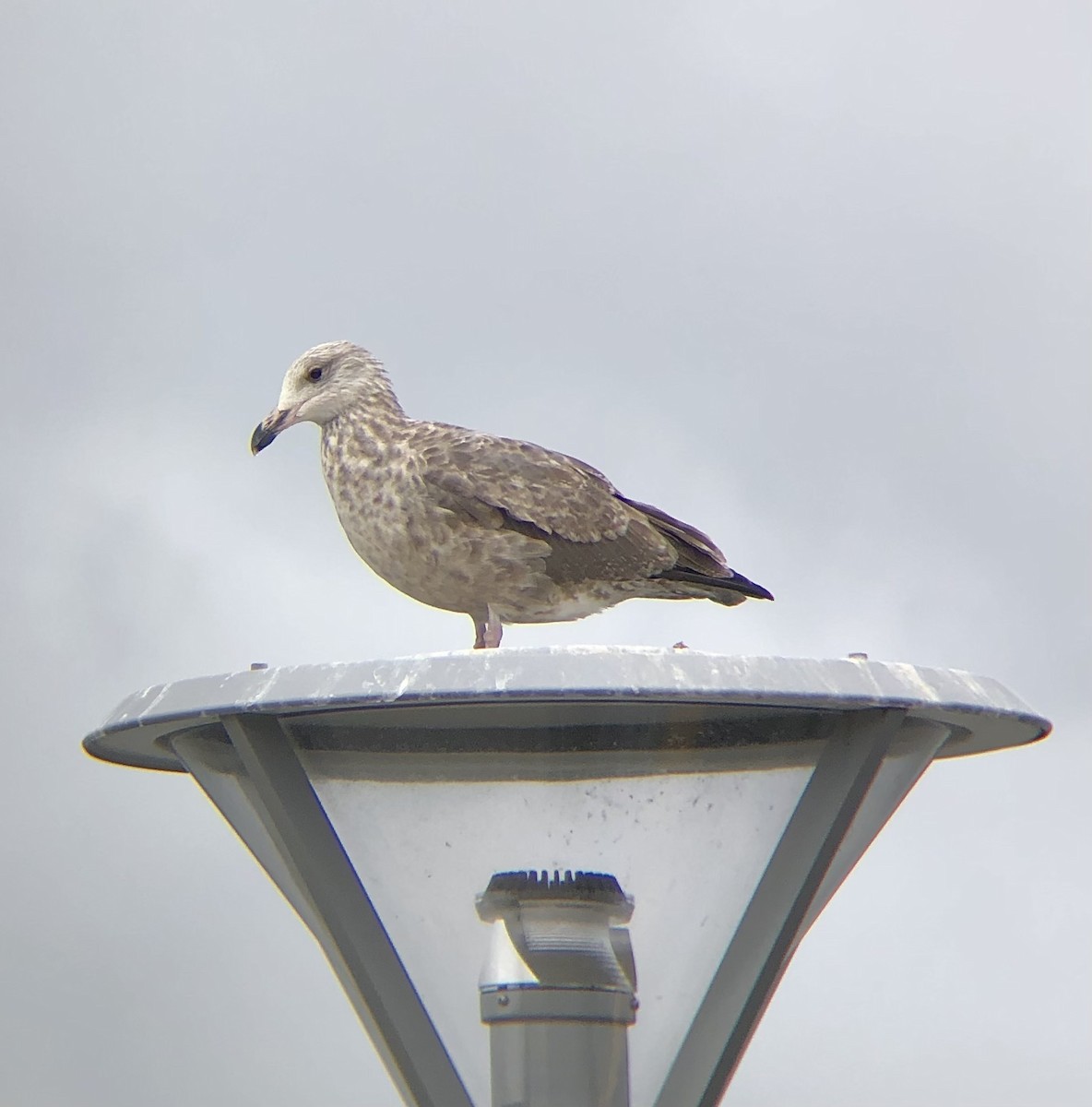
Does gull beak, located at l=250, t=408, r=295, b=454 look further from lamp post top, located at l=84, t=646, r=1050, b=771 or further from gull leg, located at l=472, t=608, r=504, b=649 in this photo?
lamp post top, located at l=84, t=646, r=1050, b=771

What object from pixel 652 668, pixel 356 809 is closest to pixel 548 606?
pixel 356 809

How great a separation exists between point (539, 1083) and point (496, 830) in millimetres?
536

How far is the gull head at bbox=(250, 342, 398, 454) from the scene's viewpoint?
6016 millimetres

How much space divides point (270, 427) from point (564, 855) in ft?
8.46

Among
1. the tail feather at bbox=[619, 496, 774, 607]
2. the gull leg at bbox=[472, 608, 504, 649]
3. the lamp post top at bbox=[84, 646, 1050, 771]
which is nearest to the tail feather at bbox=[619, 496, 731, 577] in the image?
the tail feather at bbox=[619, 496, 774, 607]

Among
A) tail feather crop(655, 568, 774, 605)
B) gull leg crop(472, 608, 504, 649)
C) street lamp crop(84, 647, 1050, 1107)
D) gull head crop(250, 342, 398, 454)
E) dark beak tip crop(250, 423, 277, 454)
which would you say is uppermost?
gull head crop(250, 342, 398, 454)

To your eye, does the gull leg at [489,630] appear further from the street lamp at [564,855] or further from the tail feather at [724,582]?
the street lamp at [564,855]

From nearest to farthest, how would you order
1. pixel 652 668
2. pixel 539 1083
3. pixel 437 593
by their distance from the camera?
pixel 652 668, pixel 539 1083, pixel 437 593

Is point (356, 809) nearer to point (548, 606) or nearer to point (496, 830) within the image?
point (496, 830)

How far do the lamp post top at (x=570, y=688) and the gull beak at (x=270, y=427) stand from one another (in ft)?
6.47

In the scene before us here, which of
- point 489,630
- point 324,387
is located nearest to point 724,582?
point 489,630

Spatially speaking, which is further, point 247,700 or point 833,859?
point 833,859

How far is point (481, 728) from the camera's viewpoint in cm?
385

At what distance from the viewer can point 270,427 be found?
5969 mm
